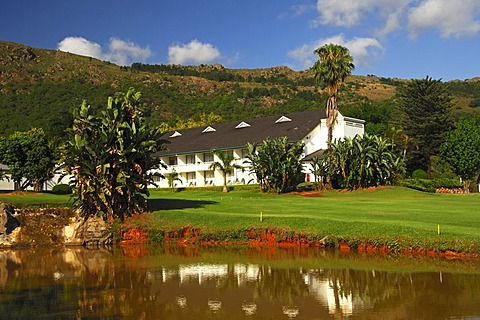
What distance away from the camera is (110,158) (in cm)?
3158

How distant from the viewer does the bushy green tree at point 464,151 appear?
64500mm

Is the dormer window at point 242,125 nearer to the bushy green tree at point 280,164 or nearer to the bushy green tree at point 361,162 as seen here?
the bushy green tree at point 280,164

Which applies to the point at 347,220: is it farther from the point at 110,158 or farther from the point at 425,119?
the point at 425,119

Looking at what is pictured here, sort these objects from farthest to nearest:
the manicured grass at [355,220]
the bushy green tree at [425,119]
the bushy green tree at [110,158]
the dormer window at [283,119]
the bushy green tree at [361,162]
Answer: the bushy green tree at [425,119]
the dormer window at [283,119]
the bushy green tree at [361,162]
the bushy green tree at [110,158]
the manicured grass at [355,220]

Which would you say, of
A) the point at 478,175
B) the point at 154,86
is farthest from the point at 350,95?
the point at 478,175

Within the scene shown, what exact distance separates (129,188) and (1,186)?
49.9 meters

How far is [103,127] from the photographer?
105ft

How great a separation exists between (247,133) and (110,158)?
4479 cm

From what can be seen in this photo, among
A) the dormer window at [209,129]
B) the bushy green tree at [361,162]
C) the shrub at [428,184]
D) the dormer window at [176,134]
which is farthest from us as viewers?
the dormer window at [176,134]

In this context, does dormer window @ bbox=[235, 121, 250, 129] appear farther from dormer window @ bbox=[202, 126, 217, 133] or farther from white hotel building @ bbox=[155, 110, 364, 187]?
dormer window @ bbox=[202, 126, 217, 133]

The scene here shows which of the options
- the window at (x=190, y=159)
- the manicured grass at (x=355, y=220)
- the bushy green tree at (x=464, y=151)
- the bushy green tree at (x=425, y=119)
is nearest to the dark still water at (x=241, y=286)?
the manicured grass at (x=355, y=220)

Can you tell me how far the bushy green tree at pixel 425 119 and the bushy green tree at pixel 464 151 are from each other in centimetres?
743

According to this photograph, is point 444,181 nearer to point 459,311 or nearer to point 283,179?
point 283,179

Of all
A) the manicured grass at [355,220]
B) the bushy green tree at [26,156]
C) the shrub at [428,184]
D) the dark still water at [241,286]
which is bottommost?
the dark still water at [241,286]
